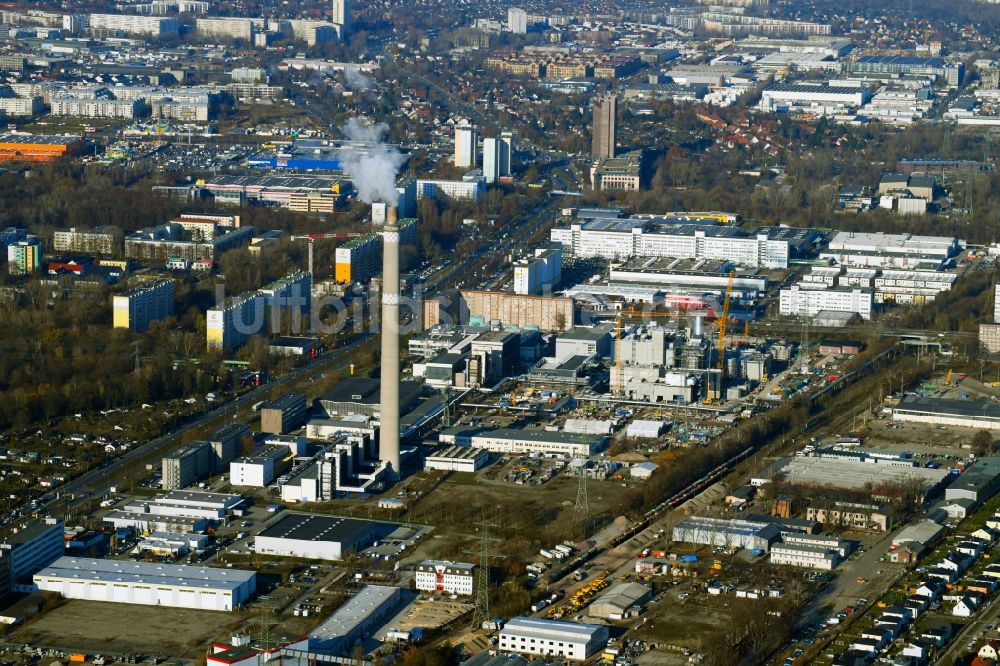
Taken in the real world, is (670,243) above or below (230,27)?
below

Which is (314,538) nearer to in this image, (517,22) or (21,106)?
(21,106)

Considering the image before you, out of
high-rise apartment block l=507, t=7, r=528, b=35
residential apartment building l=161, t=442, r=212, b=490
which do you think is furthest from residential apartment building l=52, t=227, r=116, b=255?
high-rise apartment block l=507, t=7, r=528, b=35

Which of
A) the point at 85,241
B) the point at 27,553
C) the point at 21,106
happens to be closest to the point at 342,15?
the point at 21,106

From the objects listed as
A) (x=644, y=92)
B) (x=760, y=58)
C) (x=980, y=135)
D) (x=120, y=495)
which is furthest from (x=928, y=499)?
(x=760, y=58)

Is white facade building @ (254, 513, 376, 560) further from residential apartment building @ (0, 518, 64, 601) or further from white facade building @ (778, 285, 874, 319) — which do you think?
white facade building @ (778, 285, 874, 319)

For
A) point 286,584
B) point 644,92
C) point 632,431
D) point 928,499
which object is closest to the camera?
point 286,584

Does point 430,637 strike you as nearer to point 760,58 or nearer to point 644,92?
point 644,92

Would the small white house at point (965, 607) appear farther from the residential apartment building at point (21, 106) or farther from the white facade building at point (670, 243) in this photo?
the residential apartment building at point (21, 106)
